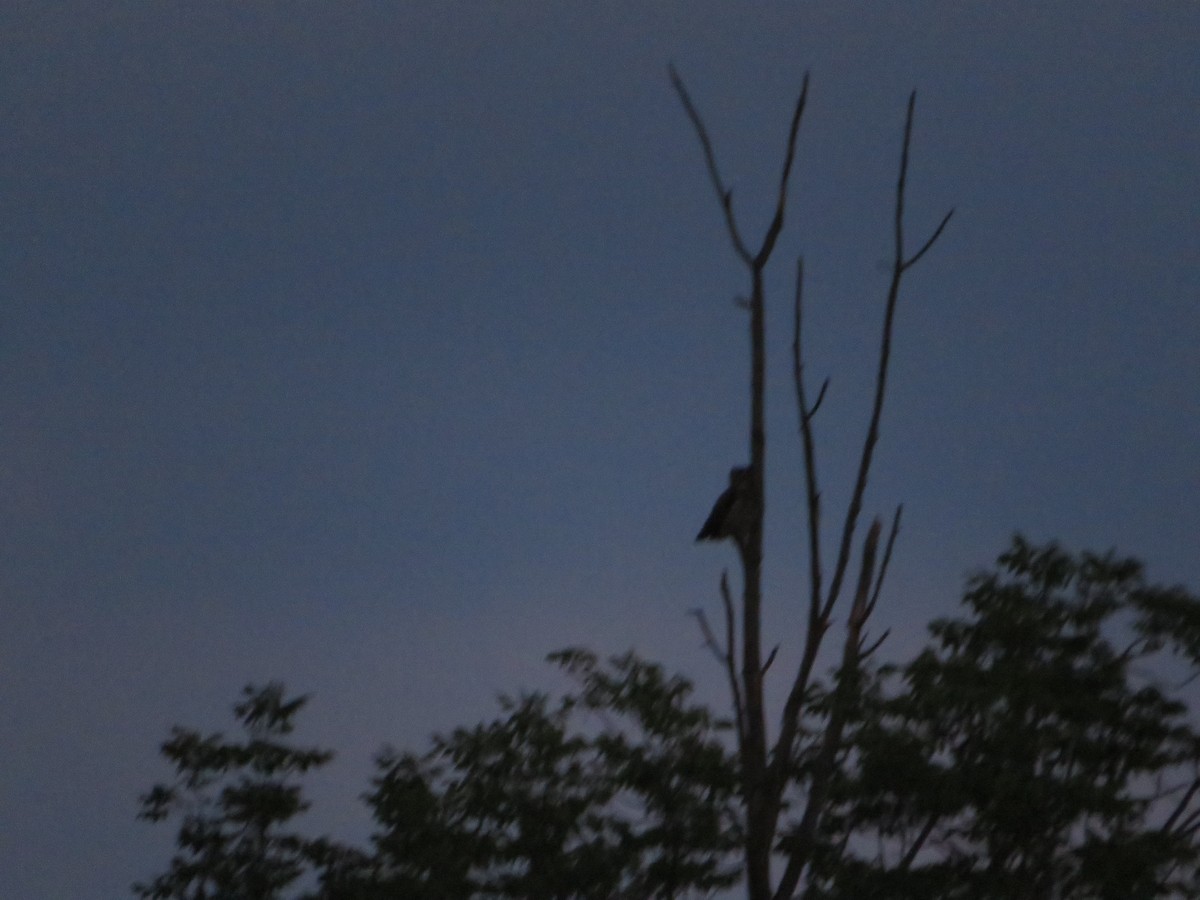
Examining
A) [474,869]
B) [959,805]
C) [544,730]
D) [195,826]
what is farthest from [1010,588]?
[195,826]

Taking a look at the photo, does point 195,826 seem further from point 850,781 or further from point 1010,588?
point 1010,588

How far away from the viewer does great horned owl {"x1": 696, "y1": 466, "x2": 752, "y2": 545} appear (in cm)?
894

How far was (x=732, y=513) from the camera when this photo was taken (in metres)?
9.14

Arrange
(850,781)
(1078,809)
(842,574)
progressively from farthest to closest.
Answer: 1. (850,781)
2. (1078,809)
3. (842,574)

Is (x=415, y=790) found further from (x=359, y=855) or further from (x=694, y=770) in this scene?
(x=694, y=770)

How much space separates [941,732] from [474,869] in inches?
131

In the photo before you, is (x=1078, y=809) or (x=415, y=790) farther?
(x=415, y=790)

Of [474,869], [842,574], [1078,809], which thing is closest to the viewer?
[842,574]

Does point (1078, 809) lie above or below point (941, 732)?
below

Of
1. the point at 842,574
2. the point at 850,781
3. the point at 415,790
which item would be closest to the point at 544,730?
the point at 415,790

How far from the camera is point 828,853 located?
36.2ft

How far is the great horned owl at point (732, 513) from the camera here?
29.3 feet

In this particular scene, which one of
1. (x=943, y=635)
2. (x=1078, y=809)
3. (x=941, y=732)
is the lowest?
(x=1078, y=809)

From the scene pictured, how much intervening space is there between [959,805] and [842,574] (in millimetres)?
2893
